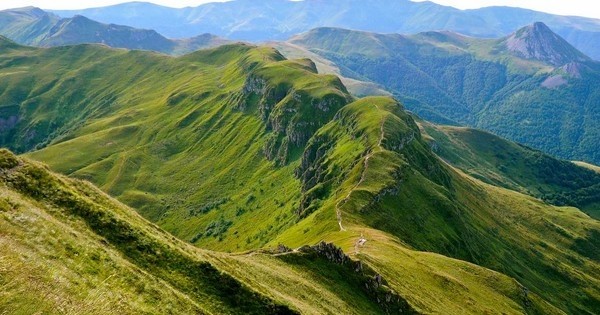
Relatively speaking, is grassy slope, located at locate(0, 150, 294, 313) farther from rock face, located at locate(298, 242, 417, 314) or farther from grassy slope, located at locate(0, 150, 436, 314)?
rock face, located at locate(298, 242, 417, 314)

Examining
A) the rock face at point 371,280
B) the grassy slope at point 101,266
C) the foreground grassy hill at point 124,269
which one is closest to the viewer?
the grassy slope at point 101,266

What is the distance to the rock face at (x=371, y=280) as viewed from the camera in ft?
274

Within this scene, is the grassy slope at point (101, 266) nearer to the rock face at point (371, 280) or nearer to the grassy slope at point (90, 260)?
the grassy slope at point (90, 260)

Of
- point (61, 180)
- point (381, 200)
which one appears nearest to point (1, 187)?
point (61, 180)

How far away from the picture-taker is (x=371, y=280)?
279 ft

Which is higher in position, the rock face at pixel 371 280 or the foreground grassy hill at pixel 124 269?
the foreground grassy hill at pixel 124 269

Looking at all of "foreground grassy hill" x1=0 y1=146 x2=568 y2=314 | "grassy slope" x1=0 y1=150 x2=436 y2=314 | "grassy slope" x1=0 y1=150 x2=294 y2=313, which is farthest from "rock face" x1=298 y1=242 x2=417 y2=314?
"grassy slope" x1=0 y1=150 x2=294 y2=313

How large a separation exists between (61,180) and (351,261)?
51.3 metres

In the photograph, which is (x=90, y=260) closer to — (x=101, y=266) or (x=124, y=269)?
(x=101, y=266)

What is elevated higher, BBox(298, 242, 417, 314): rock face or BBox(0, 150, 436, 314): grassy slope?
BBox(0, 150, 436, 314): grassy slope

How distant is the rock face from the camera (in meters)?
83.4

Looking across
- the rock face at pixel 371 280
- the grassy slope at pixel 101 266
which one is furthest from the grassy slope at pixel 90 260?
the rock face at pixel 371 280

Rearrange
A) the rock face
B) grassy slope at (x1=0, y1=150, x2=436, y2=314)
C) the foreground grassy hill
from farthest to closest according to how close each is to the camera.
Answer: the rock face
the foreground grassy hill
grassy slope at (x1=0, y1=150, x2=436, y2=314)

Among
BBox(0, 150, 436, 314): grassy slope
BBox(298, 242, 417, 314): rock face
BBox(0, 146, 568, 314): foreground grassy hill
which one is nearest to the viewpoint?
BBox(0, 150, 436, 314): grassy slope
